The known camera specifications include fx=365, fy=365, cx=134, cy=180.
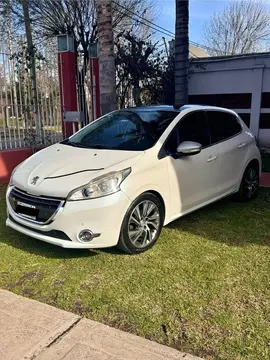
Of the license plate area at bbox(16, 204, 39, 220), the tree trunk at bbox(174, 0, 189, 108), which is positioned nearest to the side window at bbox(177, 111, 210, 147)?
the license plate area at bbox(16, 204, 39, 220)

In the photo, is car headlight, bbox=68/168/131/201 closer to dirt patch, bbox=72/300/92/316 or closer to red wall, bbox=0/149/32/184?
dirt patch, bbox=72/300/92/316

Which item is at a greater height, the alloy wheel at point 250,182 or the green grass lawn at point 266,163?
the alloy wheel at point 250,182

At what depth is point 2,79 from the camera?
7.50 m

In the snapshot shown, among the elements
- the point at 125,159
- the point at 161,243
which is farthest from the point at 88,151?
the point at 161,243

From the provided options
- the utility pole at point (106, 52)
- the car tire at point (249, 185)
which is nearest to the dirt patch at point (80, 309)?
the car tire at point (249, 185)

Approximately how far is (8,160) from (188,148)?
446 cm

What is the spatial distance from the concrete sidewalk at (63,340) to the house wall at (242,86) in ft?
33.9

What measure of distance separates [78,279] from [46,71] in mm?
6179

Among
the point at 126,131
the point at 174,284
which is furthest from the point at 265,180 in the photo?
the point at 174,284

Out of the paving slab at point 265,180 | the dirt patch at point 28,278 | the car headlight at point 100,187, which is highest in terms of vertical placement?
the car headlight at point 100,187

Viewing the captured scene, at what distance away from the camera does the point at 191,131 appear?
4.85 metres

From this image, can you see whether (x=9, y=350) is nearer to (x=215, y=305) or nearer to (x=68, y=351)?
(x=68, y=351)

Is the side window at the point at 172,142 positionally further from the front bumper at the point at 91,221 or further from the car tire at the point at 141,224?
the front bumper at the point at 91,221

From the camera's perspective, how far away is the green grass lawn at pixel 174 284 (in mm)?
2732
